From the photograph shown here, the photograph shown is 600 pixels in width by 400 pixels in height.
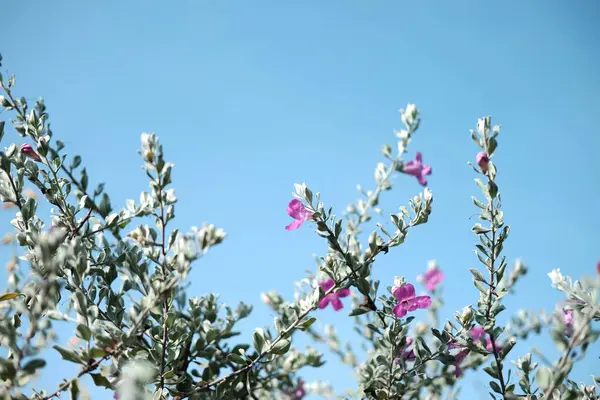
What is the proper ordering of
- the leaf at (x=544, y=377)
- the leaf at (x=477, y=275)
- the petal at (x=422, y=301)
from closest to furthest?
the leaf at (x=544, y=377) → the leaf at (x=477, y=275) → the petal at (x=422, y=301)

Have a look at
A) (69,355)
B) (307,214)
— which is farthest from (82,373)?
(307,214)

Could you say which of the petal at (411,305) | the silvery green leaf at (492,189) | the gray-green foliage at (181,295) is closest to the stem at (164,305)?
the gray-green foliage at (181,295)

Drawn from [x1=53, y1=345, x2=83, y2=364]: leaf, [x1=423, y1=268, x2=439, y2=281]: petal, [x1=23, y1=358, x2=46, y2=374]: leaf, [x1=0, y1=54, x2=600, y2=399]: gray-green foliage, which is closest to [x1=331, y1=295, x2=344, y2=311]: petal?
[x1=0, y1=54, x2=600, y2=399]: gray-green foliage

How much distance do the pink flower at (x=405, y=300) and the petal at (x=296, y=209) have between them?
56 cm

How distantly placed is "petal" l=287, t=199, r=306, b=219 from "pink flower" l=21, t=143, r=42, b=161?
1.25 metres

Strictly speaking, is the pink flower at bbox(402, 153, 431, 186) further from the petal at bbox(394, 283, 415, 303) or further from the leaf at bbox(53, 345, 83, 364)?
the leaf at bbox(53, 345, 83, 364)

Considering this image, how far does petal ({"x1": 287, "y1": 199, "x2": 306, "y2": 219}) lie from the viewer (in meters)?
2.33

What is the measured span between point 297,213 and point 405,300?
65 centimetres

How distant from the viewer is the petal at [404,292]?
218 centimetres

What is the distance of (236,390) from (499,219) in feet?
4.46

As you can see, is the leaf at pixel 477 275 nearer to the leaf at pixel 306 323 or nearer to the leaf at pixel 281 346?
the leaf at pixel 306 323

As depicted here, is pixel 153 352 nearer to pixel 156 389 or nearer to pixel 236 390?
pixel 156 389

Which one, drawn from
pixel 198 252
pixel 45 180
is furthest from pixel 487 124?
pixel 45 180

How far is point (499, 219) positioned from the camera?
199 cm
